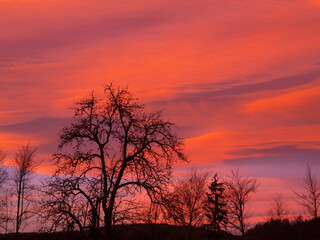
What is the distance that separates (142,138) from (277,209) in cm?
4905

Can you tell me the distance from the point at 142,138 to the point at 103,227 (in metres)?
5.80

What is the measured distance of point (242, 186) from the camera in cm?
6194


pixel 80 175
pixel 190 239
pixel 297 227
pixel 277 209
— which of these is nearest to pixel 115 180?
pixel 80 175

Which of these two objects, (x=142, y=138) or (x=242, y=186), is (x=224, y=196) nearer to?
(x=242, y=186)

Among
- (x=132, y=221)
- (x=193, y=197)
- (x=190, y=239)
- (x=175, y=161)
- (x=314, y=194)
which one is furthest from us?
(x=193, y=197)

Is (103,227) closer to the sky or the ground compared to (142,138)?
closer to the ground

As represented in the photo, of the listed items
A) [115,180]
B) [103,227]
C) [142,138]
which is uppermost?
[142,138]

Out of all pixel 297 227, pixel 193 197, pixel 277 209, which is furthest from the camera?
pixel 277 209

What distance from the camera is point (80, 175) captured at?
24.9 meters

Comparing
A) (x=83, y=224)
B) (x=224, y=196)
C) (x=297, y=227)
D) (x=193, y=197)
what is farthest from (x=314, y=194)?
(x=83, y=224)

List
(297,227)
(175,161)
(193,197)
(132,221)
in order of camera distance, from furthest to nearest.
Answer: (193,197), (297,227), (175,161), (132,221)

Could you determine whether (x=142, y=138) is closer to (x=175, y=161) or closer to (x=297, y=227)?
(x=175, y=161)

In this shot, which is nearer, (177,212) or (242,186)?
(177,212)

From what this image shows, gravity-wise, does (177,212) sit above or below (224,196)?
below
